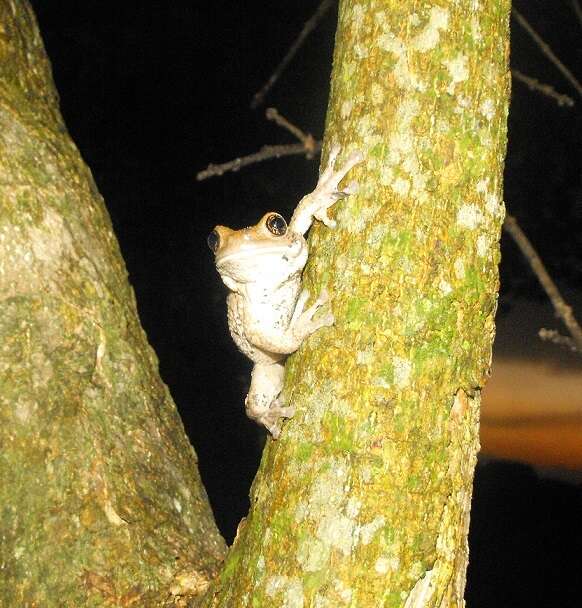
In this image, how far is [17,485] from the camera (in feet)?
7.78

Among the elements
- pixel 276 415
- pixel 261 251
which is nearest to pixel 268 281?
pixel 261 251

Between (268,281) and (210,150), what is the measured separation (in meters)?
4.25

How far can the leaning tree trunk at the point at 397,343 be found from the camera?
191cm

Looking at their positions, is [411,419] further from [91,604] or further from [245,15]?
[245,15]

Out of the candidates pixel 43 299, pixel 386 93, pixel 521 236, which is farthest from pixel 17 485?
pixel 521 236

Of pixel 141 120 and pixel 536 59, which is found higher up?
pixel 536 59

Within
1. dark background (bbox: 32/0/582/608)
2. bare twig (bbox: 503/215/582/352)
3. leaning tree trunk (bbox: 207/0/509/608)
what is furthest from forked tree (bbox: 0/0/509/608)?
dark background (bbox: 32/0/582/608)

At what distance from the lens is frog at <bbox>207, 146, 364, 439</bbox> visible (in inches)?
92.4

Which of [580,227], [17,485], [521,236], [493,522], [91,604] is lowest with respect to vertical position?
[91,604]

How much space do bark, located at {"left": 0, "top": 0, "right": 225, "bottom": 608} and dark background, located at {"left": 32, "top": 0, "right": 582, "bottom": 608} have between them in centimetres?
383

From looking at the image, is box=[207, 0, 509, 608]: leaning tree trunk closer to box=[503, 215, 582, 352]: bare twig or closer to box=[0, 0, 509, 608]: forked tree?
box=[0, 0, 509, 608]: forked tree

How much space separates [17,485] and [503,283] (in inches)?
230

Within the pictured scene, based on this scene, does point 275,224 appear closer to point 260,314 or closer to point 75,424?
point 260,314

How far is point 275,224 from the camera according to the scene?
8.98ft
